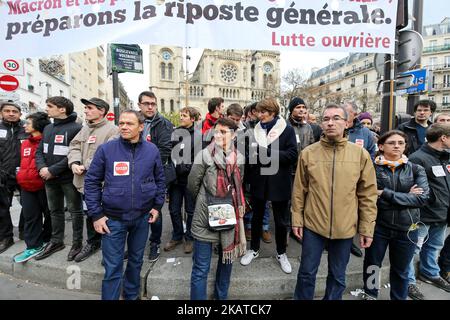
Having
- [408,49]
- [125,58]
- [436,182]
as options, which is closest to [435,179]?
[436,182]

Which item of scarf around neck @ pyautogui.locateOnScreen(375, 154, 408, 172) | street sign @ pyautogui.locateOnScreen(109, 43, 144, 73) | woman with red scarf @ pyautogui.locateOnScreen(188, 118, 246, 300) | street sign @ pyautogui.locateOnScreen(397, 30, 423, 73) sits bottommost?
woman with red scarf @ pyautogui.locateOnScreen(188, 118, 246, 300)

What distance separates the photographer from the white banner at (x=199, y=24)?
2.47 meters

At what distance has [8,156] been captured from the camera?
325 centimetres

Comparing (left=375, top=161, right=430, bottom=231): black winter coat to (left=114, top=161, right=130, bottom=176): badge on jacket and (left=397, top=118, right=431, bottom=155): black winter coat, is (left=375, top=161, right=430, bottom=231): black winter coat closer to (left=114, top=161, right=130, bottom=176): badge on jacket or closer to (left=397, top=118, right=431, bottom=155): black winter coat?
(left=397, top=118, right=431, bottom=155): black winter coat

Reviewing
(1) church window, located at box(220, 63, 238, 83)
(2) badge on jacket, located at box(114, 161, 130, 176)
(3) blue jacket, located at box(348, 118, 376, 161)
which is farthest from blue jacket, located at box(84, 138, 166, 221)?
(1) church window, located at box(220, 63, 238, 83)

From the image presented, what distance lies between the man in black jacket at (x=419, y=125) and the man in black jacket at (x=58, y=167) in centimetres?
460

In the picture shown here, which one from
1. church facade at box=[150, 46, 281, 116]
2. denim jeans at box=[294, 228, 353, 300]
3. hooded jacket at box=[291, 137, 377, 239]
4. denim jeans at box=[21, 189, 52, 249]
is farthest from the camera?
church facade at box=[150, 46, 281, 116]

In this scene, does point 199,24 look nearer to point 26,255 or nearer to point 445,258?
point 26,255

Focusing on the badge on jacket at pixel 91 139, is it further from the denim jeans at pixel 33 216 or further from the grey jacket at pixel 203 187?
the grey jacket at pixel 203 187

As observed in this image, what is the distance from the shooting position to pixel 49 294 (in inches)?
104

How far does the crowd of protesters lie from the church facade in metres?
60.9

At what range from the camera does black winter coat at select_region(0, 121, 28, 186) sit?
3225 millimetres
